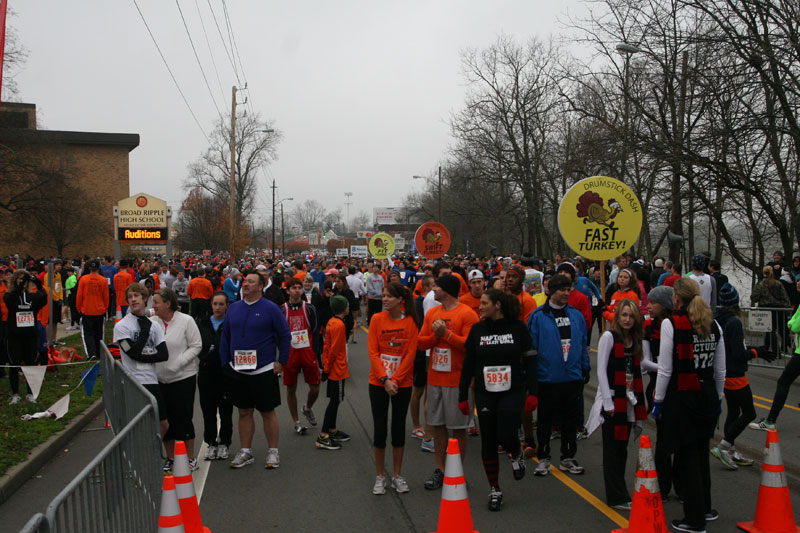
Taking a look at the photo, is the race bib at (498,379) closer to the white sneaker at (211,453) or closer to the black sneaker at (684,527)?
the black sneaker at (684,527)

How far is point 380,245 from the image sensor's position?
Result: 101 ft

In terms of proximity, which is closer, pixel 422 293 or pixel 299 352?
pixel 299 352

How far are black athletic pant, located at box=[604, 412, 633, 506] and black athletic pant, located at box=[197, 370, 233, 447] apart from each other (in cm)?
390

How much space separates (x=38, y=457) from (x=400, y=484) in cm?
397

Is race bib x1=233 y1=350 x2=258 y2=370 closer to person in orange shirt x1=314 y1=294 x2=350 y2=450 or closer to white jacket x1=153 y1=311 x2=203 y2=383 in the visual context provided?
white jacket x1=153 y1=311 x2=203 y2=383

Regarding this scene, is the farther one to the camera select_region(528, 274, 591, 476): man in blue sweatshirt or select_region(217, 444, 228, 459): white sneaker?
select_region(217, 444, 228, 459): white sneaker

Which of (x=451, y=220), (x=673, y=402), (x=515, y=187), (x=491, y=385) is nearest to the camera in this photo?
(x=673, y=402)

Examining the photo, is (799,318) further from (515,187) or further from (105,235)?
(105,235)

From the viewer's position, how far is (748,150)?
20.3 meters

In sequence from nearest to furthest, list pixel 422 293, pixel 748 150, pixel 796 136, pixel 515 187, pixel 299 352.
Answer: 1. pixel 299 352
2. pixel 422 293
3. pixel 796 136
4. pixel 748 150
5. pixel 515 187

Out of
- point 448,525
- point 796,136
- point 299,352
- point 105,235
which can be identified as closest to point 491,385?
point 448,525

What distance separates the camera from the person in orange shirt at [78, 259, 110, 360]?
41.6ft

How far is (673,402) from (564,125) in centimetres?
3480

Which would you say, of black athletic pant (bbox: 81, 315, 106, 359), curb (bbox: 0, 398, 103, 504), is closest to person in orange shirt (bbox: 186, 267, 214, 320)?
black athletic pant (bbox: 81, 315, 106, 359)
